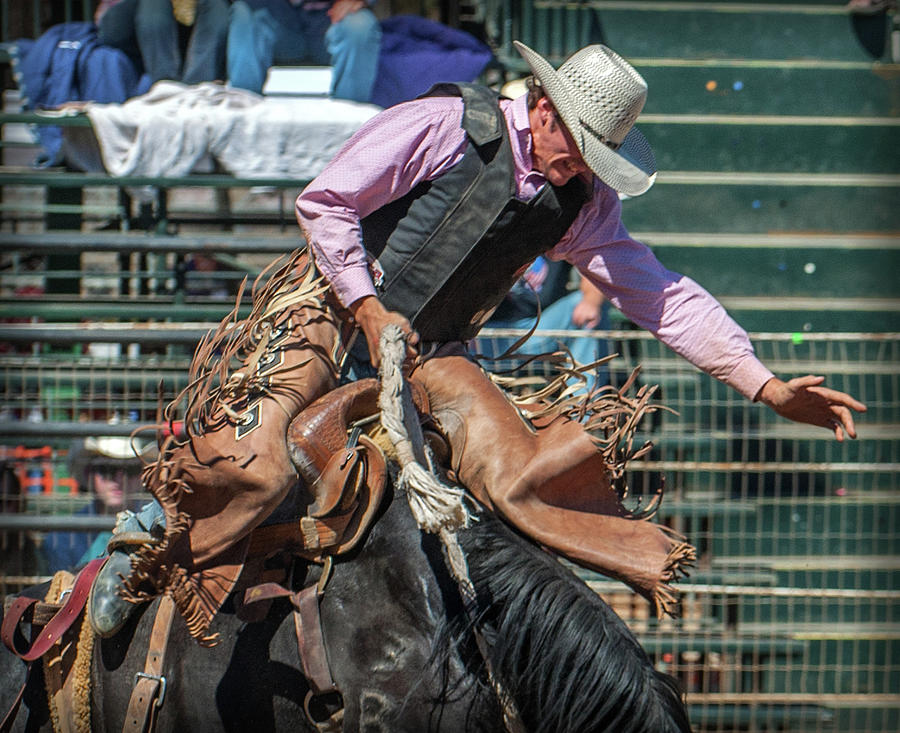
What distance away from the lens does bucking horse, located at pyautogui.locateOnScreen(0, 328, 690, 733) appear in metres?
1.99

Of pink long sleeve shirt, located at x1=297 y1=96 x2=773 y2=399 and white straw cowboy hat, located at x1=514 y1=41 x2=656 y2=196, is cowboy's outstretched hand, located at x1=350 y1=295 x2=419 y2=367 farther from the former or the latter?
white straw cowboy hat, located at x1=514 y1=41 x2=656 y2=196

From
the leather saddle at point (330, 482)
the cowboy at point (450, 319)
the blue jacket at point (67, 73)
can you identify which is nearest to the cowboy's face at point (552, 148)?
the cowboy at point (450, 319)

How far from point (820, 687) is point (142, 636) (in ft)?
11.3

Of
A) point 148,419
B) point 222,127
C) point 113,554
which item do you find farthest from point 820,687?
point 222,127

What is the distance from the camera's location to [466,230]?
2.35 m

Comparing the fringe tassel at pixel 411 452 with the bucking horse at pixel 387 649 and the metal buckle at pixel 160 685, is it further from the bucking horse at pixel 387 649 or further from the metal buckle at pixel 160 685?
the metal buckle at pixel 160 685

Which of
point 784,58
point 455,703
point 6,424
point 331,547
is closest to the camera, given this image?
point 455,703

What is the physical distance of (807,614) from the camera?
5.03 meters

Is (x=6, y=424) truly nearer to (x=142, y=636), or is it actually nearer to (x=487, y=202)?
(x=142, y=636)

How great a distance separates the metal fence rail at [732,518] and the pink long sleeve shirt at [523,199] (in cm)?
164

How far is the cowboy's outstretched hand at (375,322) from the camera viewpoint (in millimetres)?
2111

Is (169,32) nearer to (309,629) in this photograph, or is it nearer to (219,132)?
(219,132)

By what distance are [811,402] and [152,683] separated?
1.60 meters

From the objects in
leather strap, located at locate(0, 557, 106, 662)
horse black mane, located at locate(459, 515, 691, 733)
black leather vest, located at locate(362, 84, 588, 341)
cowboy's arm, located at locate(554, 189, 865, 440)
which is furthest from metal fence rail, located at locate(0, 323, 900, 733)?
horse black mane, located at locate(459, 515, 691, 733)
